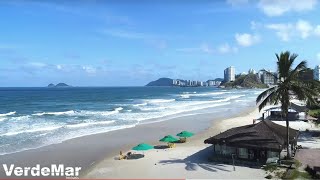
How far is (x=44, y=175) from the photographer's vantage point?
21.5 meters

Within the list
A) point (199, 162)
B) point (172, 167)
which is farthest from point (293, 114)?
point (172, 167)

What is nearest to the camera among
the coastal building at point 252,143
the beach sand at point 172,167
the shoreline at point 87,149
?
the beach sand at point 172,167

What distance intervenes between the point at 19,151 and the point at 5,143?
13.6 ft

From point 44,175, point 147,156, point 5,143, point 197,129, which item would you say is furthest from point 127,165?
point 197,129

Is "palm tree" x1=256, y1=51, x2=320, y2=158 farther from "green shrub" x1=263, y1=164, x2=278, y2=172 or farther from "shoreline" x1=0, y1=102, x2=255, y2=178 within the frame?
"shoreline" x1=0, y1=102, x2=255, y2=178

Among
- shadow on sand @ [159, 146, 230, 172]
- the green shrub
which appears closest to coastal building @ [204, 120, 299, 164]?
the green shrub

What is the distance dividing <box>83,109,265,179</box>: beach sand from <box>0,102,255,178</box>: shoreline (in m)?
1.36

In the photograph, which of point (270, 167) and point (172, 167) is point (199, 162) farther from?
point (270, 167)

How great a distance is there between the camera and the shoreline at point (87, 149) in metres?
25.0

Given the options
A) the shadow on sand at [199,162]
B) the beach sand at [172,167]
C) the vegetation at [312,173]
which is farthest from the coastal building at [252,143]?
the vegetation at [312,173]

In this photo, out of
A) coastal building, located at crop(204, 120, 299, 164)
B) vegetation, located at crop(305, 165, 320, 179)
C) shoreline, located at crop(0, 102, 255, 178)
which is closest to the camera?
vegetation, located at crop(305, 165, 320, 179)

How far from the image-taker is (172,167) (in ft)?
72.5

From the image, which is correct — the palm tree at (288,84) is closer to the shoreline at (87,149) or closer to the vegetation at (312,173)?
the vegetation at (312,173)

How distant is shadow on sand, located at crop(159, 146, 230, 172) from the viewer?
848 inches
